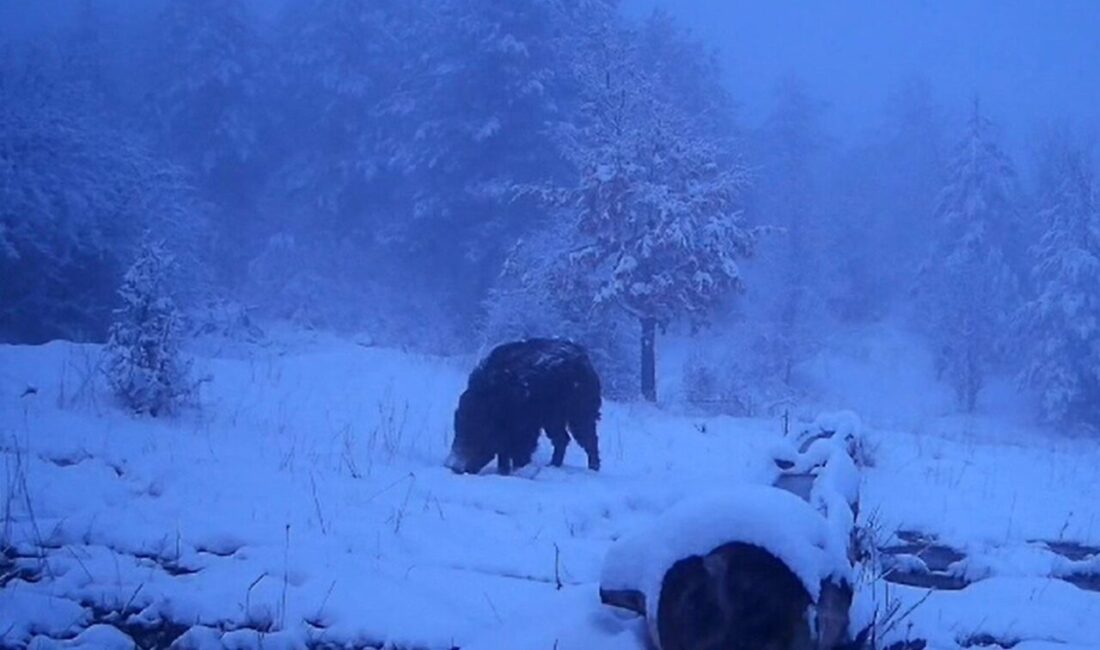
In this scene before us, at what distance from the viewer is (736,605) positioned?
3166mm

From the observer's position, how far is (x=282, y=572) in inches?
197

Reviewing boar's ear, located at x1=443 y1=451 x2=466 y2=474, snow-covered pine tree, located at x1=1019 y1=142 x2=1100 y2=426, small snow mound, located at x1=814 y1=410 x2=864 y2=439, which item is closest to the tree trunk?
small snow mound, located at x1=814 y1=410 x2=864 y2=439

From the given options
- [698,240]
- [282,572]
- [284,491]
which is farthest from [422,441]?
[698,240]

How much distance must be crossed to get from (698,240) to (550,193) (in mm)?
3969

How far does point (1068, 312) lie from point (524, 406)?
26.8 metres

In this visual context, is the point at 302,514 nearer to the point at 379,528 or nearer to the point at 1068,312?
the point at 379,528

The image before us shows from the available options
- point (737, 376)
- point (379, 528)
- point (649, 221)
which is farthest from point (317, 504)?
point (737, 376)

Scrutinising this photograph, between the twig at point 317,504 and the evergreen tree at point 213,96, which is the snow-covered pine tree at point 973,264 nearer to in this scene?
the evergreen tree at point 213,96

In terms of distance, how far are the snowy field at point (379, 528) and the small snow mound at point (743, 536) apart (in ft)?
1.05

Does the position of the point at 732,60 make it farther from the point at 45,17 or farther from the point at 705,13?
the point at 45,17

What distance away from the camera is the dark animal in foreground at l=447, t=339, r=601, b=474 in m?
8.91

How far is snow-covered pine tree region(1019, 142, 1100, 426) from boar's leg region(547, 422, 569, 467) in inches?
1001

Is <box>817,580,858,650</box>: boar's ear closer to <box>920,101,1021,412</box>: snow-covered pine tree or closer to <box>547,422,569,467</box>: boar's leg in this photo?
<box>547,422,569,467</box>: boar's leg

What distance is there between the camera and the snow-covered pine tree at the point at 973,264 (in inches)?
1319
